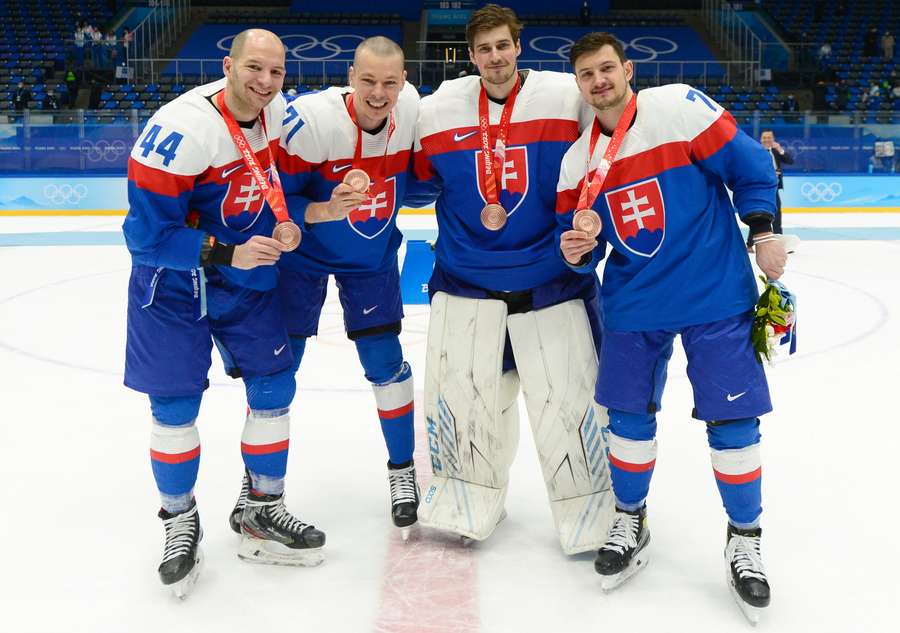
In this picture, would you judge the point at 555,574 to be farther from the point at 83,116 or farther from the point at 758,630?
the point at 83,116

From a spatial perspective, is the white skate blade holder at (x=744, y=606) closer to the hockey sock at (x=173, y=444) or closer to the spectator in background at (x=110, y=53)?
the hockey sock at (x=173, y=444)

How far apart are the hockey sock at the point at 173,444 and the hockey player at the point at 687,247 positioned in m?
1.07

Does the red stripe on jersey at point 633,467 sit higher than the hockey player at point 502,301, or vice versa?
the hockey player at point 502,301

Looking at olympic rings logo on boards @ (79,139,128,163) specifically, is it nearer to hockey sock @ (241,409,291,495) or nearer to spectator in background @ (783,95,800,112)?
hockey sock @ (241,409,291,495)

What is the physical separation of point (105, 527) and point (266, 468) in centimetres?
60

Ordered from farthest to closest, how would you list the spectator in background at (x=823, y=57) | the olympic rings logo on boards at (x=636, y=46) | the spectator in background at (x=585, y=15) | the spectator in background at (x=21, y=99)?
the spectator in background at (x=585, y=15), the olympic rings logo on boards at (x=636, y=46), the spectator in background at (x=823, y=57), the spectator in background at (x=21, y=99)

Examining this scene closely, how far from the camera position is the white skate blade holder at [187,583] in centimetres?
238

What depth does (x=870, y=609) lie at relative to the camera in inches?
90.7

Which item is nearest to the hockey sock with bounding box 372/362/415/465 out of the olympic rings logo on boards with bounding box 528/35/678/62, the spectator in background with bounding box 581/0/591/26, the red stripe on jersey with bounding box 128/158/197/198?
the red stripe on jersey with bounding box 128/158/197/198

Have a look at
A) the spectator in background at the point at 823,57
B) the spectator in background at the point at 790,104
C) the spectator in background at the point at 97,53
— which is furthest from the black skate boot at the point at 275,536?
the spectator in background at the point at 823,57

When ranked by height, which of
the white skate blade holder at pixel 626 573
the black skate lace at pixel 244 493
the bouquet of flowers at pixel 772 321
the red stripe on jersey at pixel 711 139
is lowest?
the white skate blade holder at pixel 626 573

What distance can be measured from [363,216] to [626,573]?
1.21 meters

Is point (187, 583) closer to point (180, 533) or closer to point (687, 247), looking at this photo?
point (180, 533)

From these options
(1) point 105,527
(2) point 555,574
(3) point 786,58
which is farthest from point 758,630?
(3) point 786,58
